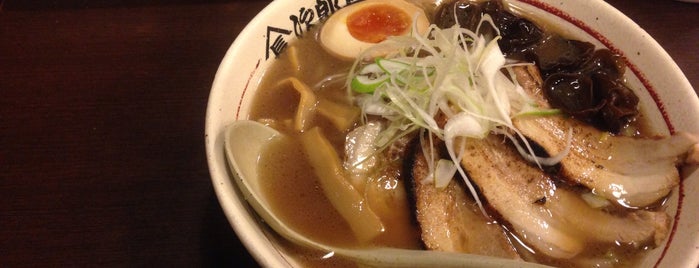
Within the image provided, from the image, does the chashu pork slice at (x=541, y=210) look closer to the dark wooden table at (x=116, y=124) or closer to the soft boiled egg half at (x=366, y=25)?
the soft boiled egg half at (x=366, y=25)

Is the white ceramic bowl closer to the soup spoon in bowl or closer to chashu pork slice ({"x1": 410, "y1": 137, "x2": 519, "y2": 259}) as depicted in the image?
the soup spoon in bowl

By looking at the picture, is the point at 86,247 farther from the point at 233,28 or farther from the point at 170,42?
the point at 233,28

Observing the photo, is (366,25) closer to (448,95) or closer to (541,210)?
(448,95)

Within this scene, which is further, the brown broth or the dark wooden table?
the dark wooden table

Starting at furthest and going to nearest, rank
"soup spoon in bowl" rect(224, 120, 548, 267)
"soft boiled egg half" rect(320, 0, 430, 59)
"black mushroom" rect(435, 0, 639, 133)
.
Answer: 1. "soft boiled egg half" rect(320, 0, 430, 59)
2. "black mushroom" rect(435, 0, 639, 133)
3. "soup spoon in bowl" rect(224, 120, 548, 267)

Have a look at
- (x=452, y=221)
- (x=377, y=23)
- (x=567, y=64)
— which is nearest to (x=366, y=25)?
(x=377, y=23)

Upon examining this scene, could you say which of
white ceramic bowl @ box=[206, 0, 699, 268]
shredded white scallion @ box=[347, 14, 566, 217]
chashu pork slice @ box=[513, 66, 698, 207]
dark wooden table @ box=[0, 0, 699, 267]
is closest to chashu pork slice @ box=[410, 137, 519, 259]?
shredded white scallion @ box=[347, 14, 566, 217]
